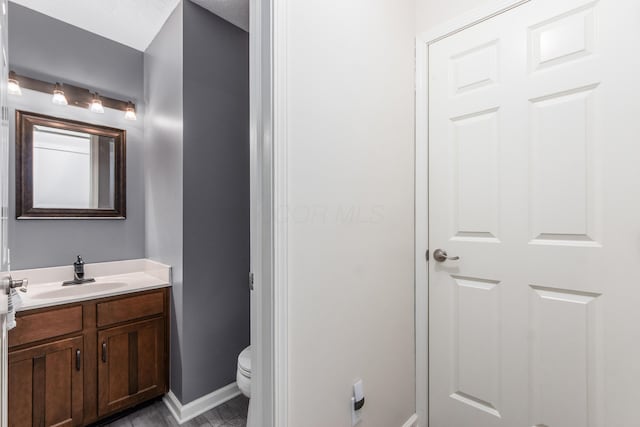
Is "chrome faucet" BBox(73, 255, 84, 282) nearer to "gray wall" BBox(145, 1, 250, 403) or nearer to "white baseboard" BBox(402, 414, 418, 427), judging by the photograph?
"gray wall" BBox(145, 1, 250, 403)

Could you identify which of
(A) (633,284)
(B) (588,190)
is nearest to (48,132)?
(B) (588,190)

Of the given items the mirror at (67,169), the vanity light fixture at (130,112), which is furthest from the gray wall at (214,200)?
the mirror at (67,169)

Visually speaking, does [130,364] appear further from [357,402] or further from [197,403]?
[357,402]

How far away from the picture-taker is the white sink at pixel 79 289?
5.79 feet

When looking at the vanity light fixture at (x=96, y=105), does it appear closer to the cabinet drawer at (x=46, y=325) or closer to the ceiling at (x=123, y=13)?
the ceiling at (x=123, y=13)

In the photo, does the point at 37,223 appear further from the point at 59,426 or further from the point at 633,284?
the point at 633,284

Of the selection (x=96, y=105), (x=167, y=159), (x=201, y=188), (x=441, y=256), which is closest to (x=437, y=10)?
(x=441, y=256)

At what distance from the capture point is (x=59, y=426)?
1536 millimetres

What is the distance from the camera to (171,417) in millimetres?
1798

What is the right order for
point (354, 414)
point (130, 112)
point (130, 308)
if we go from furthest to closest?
1. point (130, 112)
2. point (130, 308)
3. point (354, 414)

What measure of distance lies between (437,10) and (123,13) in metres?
1.98

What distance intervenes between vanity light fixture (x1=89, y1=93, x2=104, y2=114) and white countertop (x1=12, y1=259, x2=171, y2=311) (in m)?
1.11

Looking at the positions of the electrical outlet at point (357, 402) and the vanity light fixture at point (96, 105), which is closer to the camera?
the electrical outlet at point (357, 402)

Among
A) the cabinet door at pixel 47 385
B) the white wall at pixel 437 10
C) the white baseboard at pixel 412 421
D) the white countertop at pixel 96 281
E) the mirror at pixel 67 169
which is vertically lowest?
the white baseboard at pixel 412 421
